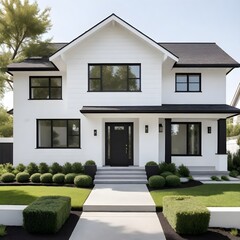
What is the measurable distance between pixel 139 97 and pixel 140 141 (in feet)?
7.98

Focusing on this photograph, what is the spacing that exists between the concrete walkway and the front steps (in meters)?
1.64

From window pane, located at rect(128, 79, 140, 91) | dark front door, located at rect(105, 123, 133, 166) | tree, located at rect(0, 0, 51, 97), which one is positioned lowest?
dark front door, located at rect(105, 123, 133, 166)

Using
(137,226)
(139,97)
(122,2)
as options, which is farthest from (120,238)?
(122,2)

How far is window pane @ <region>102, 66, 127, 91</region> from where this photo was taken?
52.4ft

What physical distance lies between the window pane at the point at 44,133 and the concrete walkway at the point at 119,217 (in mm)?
5966

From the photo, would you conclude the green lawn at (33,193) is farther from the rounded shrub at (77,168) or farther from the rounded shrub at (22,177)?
the rounded shrub at (77,168)

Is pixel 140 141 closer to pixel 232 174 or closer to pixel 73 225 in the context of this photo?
pixel 232 174

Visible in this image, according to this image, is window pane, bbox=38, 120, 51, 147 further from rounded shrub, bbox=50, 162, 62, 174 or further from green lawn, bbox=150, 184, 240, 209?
green lawn, bbox=150, 184, 240, 209

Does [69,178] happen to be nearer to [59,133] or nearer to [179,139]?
[59,133]

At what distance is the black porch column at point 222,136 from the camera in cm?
1602

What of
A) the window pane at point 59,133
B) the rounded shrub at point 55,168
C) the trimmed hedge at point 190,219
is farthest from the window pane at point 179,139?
the trimmed hedge at point 190,219

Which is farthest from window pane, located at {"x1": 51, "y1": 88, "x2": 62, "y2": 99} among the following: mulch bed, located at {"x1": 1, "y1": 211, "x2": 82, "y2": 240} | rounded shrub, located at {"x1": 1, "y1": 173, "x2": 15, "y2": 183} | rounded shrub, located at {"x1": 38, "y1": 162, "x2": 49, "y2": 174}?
mulch bed, located at {"x1": 1, "y1": 211, "x2": 82, "y2": 240}

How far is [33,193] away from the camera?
37.7 feet

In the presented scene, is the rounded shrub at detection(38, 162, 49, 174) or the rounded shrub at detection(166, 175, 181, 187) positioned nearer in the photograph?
the rounded shrub at detection(166, 175, 181, 187)
